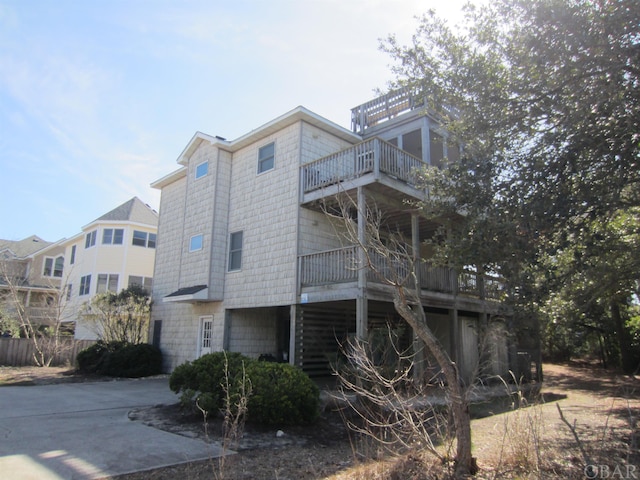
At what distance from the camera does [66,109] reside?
35.9 feet

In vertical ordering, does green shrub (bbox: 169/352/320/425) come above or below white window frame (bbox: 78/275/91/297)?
below

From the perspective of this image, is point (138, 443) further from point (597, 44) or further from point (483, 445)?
point (597, 44)

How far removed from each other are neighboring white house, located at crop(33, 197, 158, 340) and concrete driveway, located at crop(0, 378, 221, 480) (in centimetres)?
1605

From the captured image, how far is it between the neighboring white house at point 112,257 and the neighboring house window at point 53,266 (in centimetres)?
729

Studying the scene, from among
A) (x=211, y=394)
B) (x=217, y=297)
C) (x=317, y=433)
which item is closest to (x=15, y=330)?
(x=217, y=297)

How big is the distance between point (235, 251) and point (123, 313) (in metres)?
6.36

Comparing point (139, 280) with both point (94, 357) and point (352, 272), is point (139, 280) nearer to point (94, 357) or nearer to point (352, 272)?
point (94, 357)

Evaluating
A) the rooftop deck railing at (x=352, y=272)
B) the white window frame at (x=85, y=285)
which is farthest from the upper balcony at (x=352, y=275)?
the white window frame at (x=85, y=285)

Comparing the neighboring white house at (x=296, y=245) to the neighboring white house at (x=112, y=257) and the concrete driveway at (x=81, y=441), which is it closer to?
the concrete driveway at (x=81, y=441)

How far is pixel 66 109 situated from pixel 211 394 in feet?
25.7

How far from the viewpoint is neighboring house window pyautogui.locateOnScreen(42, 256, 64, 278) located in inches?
1369

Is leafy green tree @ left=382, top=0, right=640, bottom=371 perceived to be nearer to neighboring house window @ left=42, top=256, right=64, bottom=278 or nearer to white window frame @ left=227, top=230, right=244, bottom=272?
white window frame @ left=227, top=230, right=244, bottom=272

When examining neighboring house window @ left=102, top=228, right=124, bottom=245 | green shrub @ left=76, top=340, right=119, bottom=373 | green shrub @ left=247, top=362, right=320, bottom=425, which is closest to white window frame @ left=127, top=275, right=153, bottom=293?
neighboring house window @ left=102, top=228, right=124, bottom=245

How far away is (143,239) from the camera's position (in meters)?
27.7
